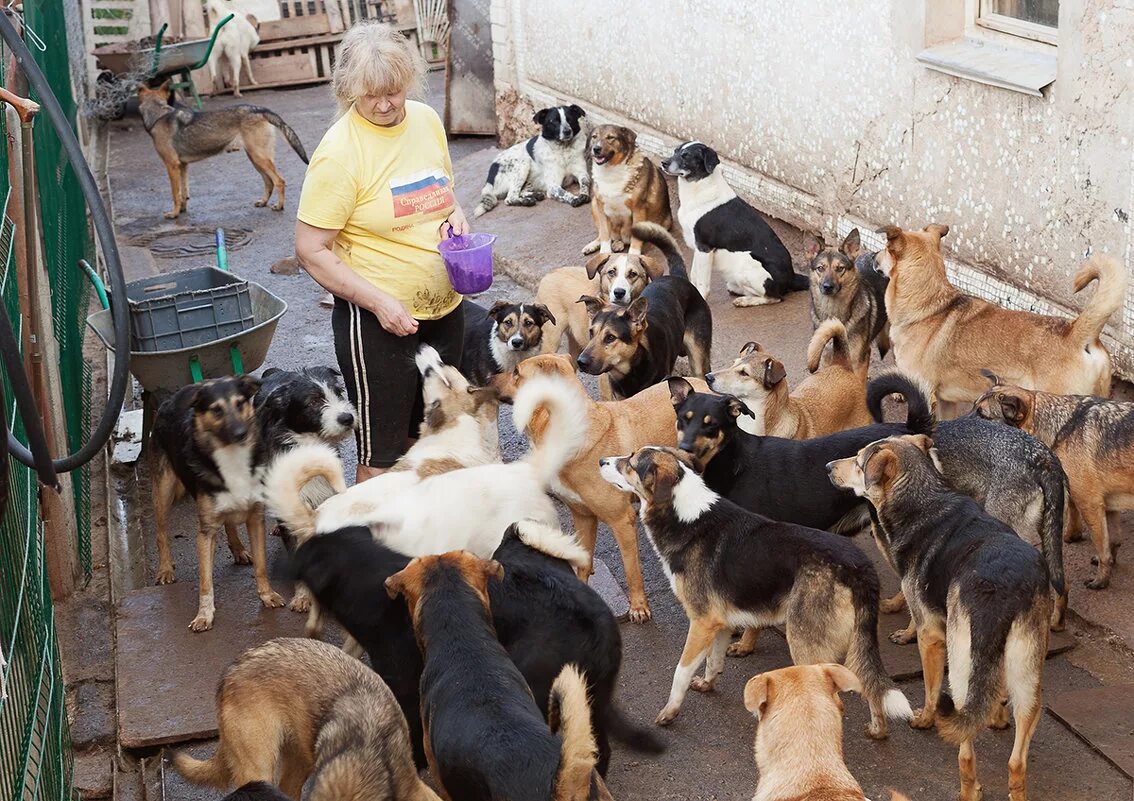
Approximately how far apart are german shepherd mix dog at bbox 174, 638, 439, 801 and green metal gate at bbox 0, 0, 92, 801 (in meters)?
0.46

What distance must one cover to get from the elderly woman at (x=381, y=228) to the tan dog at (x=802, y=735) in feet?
7.42

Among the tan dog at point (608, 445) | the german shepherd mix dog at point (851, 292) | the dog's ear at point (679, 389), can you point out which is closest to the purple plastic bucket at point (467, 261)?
the tan dog at point (608, 445)

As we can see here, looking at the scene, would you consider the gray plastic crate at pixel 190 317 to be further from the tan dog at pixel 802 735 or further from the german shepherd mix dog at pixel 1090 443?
the tan dog at pixel 802 735

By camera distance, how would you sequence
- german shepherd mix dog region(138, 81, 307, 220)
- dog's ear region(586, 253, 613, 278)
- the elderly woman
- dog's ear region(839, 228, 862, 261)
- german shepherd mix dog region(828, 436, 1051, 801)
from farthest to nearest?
german shepherd mix dog region(138, 81, 307, 220) → dog's ear region(586, 253, 613, 278) → dog's ear region(839, 228, 862, 261) → the elderly woman → german shepherd mix dog region(828, 436, 1051, 801)

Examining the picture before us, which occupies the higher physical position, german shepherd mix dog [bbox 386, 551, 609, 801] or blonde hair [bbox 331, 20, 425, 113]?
blonde hair [bbox 331, 20, 425, 113]

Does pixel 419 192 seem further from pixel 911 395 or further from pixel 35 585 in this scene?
pixel 911 395

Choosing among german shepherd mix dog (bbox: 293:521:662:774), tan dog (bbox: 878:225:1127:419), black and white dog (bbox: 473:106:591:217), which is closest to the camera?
german shepherd mix dog (bbox: 293:521:662:774)

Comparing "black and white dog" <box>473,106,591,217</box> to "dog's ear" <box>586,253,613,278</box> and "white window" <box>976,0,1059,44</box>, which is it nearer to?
"dog's ear" <box>586,253,613,278</box>

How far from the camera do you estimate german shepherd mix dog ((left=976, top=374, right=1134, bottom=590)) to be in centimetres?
513

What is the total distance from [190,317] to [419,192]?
2351 millimetres

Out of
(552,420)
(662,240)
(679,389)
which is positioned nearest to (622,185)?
(662,240)

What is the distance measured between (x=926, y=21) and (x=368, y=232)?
14.3ft

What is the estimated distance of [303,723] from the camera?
382cm

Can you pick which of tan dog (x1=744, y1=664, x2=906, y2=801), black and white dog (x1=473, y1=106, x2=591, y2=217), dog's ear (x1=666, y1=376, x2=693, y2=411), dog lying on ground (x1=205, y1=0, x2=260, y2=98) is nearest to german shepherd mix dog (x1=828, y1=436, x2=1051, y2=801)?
tan dog (x1=744, y1=664, x2=906, y2=801)
